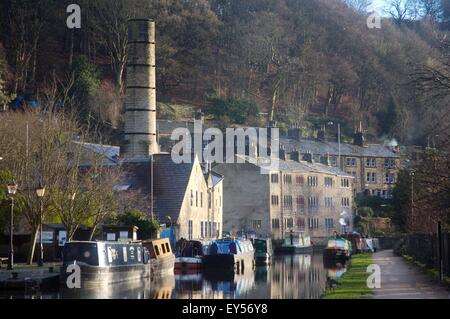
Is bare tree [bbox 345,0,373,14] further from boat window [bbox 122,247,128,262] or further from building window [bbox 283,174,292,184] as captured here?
boat window [bbox 122,247,128,262]

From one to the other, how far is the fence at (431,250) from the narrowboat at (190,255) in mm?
12839

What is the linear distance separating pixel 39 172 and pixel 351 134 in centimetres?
8365

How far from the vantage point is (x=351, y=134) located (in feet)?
445

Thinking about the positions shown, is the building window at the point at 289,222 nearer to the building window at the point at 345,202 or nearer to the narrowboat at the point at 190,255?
the building window at the point at 345,202

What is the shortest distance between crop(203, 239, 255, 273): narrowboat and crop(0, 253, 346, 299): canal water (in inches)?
38.9

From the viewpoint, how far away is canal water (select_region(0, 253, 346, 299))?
40.7 metres

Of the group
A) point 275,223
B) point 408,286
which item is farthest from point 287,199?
point 408,286

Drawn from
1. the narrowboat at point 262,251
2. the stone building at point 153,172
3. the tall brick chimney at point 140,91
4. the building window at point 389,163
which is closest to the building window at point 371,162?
the building window at point 389,163

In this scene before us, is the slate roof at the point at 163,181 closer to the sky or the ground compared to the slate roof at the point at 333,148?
closer to the ground

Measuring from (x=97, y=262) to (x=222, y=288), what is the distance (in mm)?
6078

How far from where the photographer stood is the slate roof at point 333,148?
11494 cm

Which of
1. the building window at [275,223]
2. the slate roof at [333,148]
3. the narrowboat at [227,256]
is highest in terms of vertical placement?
the slate roof at [333,148]


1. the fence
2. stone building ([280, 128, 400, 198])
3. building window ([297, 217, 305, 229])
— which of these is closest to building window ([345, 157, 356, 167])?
stone building ([280, 128, 400, 198])

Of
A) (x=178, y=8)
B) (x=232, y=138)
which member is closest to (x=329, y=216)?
(x=232, y=138)
